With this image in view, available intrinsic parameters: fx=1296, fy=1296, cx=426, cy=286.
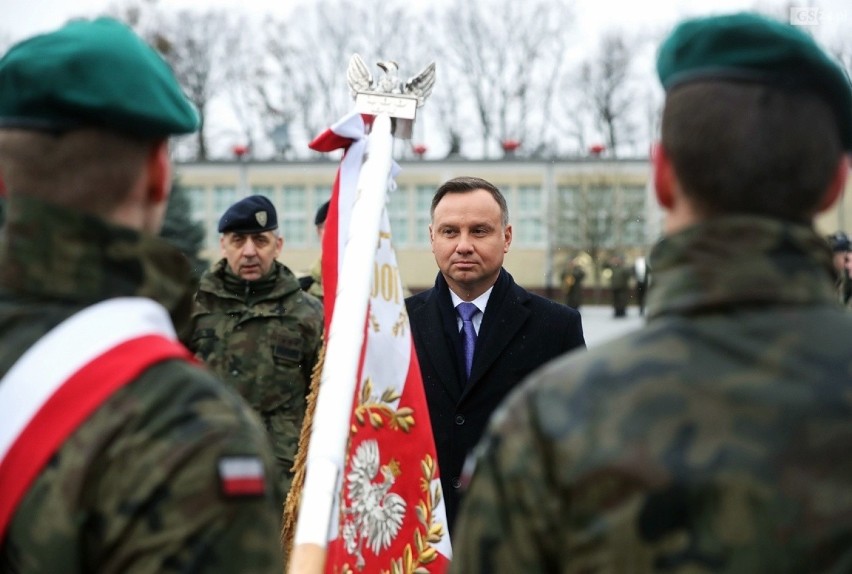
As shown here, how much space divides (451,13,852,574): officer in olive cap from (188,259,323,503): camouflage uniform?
5.16 meters

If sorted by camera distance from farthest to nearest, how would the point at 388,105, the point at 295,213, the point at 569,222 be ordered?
the point at 295,213 → the point at 569,222 → the point at 388,105

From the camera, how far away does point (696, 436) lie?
1.83 meters

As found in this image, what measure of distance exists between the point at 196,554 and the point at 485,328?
11.2ft

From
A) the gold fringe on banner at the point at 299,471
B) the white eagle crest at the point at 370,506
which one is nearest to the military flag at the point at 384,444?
the white eagle crest at the point at 370,506

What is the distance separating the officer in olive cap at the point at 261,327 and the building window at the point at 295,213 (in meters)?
50.0

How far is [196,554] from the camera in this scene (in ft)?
5.98

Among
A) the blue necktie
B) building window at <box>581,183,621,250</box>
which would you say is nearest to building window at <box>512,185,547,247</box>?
building window at <box>581,183,621,250</box>

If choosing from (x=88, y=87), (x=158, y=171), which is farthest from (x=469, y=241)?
(x=88, y=87)

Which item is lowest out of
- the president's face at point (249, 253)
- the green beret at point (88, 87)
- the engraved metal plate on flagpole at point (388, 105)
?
the president's face at point (249, 253)

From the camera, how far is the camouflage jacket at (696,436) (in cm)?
180

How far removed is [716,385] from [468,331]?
342 cm

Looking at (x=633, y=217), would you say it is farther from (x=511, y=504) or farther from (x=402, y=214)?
(x=511, y=504)

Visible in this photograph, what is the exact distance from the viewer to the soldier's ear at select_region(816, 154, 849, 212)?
1997 mm

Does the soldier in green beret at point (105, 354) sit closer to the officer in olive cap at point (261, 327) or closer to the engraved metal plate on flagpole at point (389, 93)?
the engraved metal plate on flagpole at point (389, 93)
